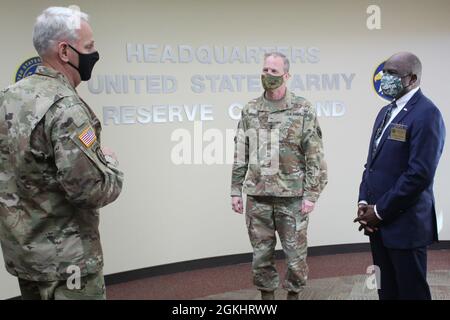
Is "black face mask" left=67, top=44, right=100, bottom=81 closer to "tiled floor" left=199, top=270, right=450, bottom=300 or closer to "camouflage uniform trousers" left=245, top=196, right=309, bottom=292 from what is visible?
"camouflage uniform trousers" left=245, top=196, right=309, bottom=292

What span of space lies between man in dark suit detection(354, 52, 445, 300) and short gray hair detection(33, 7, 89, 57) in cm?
138

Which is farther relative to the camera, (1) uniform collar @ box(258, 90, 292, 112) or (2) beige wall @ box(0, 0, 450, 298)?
(2) beige wall @ box(0, 0, 450, 298)

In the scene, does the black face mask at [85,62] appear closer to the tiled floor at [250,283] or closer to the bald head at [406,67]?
the bald head at [406,67]

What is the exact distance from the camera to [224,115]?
3.67 meters

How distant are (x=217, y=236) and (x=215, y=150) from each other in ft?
2.41

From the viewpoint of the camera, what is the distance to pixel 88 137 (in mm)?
1436

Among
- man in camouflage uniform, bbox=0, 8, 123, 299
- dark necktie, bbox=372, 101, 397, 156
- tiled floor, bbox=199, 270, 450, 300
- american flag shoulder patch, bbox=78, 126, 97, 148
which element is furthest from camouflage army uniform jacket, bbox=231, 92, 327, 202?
american flag shoulder patch, bbox=78, 126, 97, 148

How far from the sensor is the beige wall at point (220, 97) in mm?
3350

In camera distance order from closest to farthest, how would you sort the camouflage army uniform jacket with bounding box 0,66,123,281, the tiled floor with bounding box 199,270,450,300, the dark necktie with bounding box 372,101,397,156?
the camouflage army uniform jacket with bounding box 0,66,123,281
the dark necktie with bounding box 372,101,397,156
the tiled floor with bounding box 199,270,450,300

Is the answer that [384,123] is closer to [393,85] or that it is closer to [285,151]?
[393,85]

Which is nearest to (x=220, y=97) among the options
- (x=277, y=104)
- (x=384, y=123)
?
(x=277, y=104)

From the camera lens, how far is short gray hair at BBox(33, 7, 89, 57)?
149cm

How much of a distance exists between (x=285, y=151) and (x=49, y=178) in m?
1.44

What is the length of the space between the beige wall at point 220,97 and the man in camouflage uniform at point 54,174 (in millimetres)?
1671
